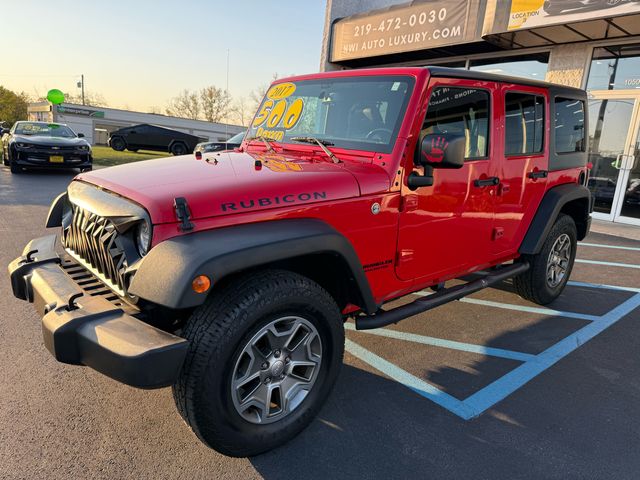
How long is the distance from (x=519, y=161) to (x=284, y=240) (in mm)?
2387

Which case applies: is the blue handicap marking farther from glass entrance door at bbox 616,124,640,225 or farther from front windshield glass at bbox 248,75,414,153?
glass entrance door at bbox 616,124,640,225

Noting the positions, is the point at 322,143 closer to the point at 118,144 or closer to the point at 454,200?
the point at 454,200

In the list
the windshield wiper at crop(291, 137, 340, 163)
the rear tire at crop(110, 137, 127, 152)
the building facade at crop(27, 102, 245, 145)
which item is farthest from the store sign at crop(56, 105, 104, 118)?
the windshield wiper at crop(291, 137, 340, 163)

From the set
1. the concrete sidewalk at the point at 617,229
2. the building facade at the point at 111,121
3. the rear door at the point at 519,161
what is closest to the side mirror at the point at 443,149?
the rear door at the point at 519,161

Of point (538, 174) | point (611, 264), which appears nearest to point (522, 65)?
point (611, 264)

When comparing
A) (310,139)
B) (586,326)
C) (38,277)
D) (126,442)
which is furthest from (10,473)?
(586,326)

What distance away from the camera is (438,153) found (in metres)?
2.55

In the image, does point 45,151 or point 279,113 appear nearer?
point 279,113

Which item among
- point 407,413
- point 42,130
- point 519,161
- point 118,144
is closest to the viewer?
point 407,413

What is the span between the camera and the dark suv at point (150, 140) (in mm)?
26391

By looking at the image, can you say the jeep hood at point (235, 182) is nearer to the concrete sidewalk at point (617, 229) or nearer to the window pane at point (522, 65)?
the concrete sidewalk at point (617, 229)

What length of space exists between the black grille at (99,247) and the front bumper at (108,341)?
0.46 feet

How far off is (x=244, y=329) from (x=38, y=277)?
1.28 m

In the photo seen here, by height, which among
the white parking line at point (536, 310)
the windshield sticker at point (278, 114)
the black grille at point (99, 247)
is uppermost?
the windshield sticker at point (278, 114)
